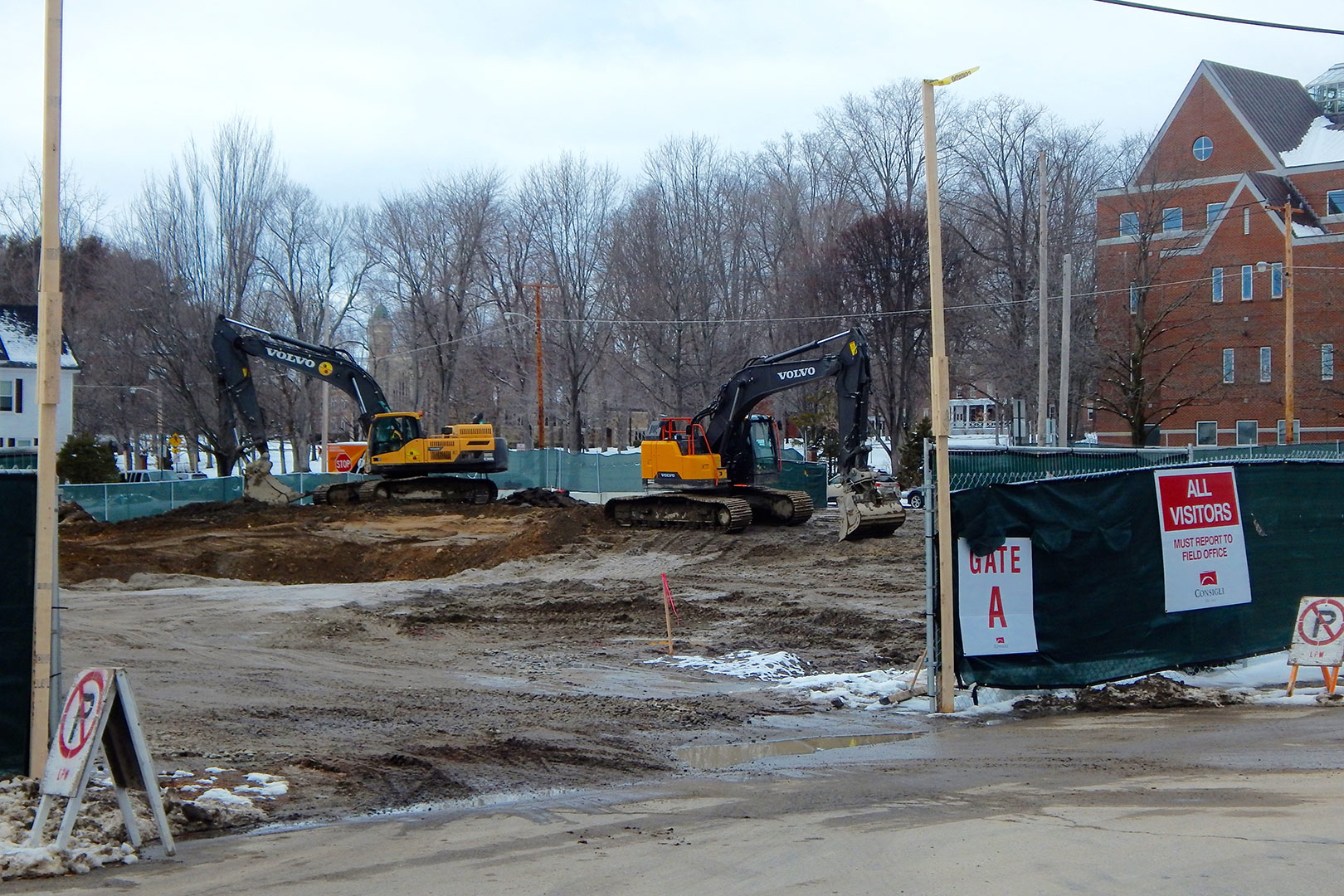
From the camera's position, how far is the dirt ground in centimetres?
895

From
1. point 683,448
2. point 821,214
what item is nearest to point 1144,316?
point 821,214

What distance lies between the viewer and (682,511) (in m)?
29.3

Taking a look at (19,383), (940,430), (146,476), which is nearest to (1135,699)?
(940,430)

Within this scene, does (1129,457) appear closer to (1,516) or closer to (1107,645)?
(1107,645)

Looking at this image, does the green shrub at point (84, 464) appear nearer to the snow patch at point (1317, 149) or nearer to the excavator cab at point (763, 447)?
the excavator cab at point (763, 447)

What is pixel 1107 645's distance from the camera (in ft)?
36.0

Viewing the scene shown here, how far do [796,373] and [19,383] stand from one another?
41.7 m

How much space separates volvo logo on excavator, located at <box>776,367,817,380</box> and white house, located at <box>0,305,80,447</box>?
125 feet

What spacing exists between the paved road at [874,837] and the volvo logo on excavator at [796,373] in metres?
19.4

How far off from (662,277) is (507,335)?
11653 millimetres

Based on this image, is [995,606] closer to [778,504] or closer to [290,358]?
[778,504]

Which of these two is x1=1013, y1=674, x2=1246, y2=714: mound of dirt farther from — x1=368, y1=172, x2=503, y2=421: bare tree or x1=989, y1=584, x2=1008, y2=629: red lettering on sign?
x1=368, y1=172, x2=503, y2=421: bare tree

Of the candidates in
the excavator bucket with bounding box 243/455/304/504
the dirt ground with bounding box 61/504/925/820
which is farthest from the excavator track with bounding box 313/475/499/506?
the dirt ground with bounding box 61/504/925/820

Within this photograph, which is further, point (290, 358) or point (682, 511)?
point (290, 358)
